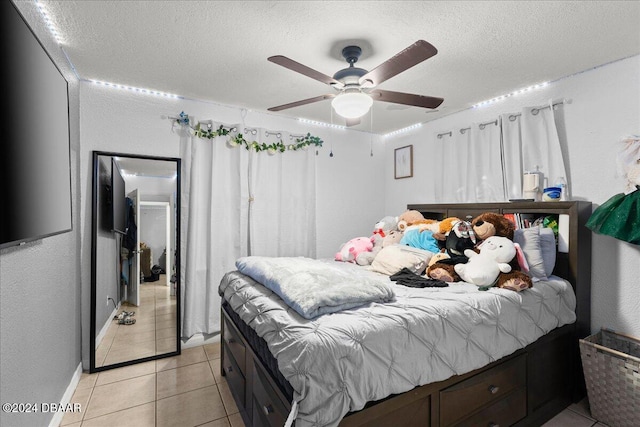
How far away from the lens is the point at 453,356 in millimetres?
1549

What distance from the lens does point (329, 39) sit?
1999mm

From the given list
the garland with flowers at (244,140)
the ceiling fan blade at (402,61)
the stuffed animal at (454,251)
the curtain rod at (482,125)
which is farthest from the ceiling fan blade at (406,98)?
the garland with flowers at (244,140)

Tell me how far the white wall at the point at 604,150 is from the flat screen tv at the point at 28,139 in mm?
3501

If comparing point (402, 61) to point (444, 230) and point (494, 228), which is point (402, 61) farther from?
point (444, 230)

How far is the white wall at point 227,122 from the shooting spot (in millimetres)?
2629

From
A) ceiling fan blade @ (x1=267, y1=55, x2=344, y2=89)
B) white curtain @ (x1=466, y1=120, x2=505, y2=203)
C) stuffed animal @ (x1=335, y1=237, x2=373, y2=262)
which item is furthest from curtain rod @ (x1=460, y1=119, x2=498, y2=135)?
ceiling fan blade @ (x1=267, y1=55, x2=344, y2=89)

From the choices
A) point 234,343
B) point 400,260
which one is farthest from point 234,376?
point 400,260

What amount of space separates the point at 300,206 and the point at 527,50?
8.07 ft

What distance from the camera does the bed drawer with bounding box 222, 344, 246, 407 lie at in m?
1.94

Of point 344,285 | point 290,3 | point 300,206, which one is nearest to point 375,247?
point 300,206

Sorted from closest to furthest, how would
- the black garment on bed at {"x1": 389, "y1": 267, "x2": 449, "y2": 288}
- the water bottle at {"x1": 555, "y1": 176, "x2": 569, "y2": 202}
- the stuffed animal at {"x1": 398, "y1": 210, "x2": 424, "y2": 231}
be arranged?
the black garment on bed at {"x1": 389, "y1": 267, "x2": 449, "y2": 288}, the water bottle at {"x1": 555, "y1": 176, "x2": 569, "y2": 202}, the stuffed animal at {"x1": 398, "y1": 210, "x2": 424, "y2": 231}

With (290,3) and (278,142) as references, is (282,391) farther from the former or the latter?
(278,142)

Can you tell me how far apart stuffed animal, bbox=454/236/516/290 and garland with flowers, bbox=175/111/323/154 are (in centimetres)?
213

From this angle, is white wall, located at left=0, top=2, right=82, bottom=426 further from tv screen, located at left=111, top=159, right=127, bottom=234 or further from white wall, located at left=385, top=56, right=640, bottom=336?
white wall, located at left=385, top=56, right=640, bottom=336
